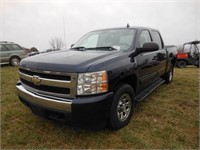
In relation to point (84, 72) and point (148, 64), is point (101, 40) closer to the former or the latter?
point (148, 64)

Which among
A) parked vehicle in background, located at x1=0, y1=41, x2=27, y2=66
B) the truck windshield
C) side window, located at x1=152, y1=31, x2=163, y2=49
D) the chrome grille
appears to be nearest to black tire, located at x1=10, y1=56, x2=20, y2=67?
parked vehicle in background, located at x1=0, y1=41, x2=27, y2=66

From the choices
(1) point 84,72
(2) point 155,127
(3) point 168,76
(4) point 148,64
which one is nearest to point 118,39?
(4) point 148,64

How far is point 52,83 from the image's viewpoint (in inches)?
97.6

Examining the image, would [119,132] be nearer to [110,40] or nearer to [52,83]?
[52,83]

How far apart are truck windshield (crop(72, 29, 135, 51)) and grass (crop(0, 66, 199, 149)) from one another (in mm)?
1441

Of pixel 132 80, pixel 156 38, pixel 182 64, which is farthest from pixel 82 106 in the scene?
pixel 182 64

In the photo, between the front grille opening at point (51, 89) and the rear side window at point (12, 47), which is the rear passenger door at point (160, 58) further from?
the rear side window at point (12, 47)

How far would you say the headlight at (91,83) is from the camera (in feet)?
7.61

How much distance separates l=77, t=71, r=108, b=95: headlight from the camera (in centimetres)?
232

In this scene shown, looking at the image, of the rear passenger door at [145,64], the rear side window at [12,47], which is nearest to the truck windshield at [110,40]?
the rear passenger door at [145,64]

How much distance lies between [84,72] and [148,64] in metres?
1.97

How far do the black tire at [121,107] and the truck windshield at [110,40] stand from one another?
2.88 ft

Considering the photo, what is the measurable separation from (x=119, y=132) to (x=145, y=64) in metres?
1.54

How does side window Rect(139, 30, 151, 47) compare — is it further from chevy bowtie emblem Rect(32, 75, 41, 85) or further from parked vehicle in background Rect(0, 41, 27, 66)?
parked vehicle in background Rect(0, 41, 27, 66)
